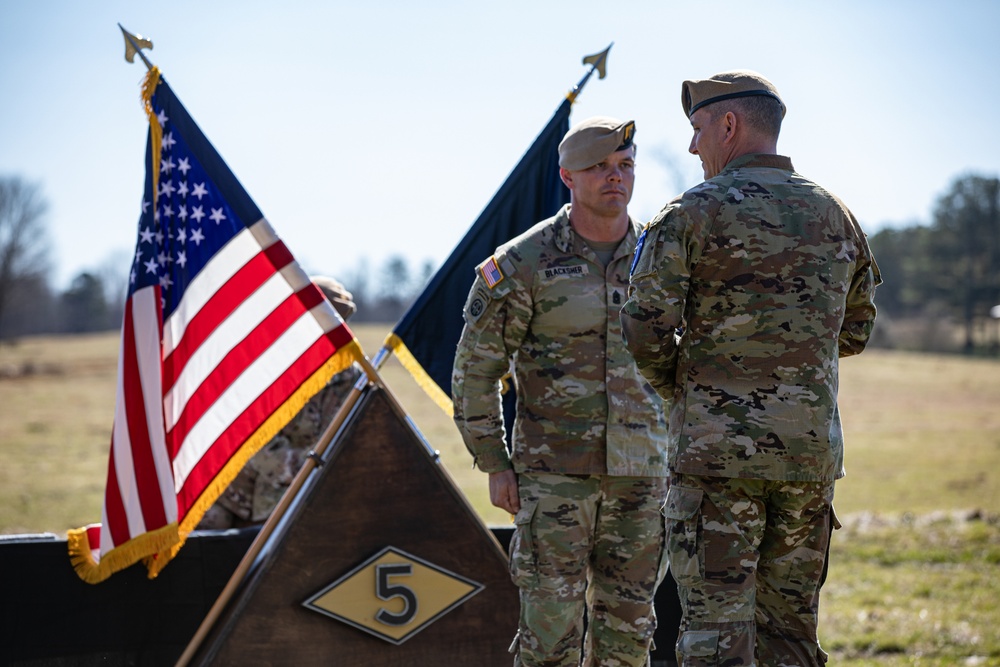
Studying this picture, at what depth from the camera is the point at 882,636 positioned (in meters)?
5.09

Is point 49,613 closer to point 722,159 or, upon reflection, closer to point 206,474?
point 206,474

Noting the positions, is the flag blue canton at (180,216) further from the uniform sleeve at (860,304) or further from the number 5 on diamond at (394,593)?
the uniform sleeve at (860,304)

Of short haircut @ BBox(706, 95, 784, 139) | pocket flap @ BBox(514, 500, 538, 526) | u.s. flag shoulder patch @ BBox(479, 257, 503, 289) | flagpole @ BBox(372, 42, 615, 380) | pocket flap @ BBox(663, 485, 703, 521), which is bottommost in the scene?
pocket flap @ BBox(514, 500, 538, 526)

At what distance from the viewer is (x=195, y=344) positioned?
169 inches

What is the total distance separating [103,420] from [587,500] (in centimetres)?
2016

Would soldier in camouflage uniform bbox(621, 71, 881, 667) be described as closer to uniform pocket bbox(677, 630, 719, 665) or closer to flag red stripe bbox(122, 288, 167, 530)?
uniform pocket bbox(677, 630, 719, 665)

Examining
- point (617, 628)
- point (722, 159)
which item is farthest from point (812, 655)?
point (722, 159)

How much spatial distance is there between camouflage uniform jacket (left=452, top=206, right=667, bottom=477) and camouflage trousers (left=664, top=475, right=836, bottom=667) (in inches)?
30.4

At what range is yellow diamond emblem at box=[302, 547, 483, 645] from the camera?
388 cm

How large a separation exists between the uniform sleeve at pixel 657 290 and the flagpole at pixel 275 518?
156cm

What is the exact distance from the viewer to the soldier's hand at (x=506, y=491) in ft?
11.8

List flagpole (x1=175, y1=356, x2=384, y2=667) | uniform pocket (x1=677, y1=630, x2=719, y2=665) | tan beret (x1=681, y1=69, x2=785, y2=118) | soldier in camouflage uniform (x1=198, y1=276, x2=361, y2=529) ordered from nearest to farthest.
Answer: uniform pocket (x1=677, y1=630, x2=719, y2=665) < tan beret (x1=681, y1=69, x2=785, y2=118) < flagpole (x1=175, y1=356, x2=384, y2=667) < soldier in camouflage uniform (x1=198, y1=276, x2=361, y2=529)

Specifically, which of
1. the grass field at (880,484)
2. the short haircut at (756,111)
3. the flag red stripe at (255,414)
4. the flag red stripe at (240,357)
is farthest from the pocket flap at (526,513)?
the grass field at (880,484)

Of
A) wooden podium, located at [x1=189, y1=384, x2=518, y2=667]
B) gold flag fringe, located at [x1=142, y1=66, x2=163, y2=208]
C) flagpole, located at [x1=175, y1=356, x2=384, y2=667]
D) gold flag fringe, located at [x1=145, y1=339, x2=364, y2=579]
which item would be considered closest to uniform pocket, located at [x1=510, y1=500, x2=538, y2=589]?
wooden podium, located at [x1=189, y1=384, x2=518, y2=667]
